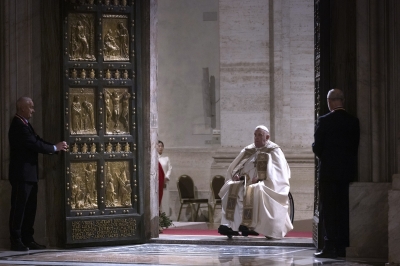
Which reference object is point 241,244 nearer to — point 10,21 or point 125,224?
point 125,224

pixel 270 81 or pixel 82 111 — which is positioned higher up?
pixel 270 81

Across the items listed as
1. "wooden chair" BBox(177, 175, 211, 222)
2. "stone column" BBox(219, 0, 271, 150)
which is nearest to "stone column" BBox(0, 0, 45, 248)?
"stone column" BBox(219, 0, 271, 150)

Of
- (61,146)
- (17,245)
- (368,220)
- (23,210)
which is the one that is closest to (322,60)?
(368,220)

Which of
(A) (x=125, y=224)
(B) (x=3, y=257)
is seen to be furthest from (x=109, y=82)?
(B) (x=3, y=257)

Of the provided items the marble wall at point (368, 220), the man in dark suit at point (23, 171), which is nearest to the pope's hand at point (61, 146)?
the man in dark suit at point (23, 171)

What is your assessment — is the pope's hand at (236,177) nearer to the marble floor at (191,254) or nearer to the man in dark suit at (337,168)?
the marble floor at (191,254)

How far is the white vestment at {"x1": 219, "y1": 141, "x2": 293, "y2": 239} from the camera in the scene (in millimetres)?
11297

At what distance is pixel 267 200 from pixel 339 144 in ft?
6.97

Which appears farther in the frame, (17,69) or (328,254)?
(17,69)

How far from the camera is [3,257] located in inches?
381

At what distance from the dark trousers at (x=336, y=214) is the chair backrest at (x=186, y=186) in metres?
7.48

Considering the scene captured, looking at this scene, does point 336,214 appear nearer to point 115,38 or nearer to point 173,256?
point 173,256

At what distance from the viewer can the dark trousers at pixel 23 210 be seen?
10125mm

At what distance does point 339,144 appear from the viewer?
9492mm
